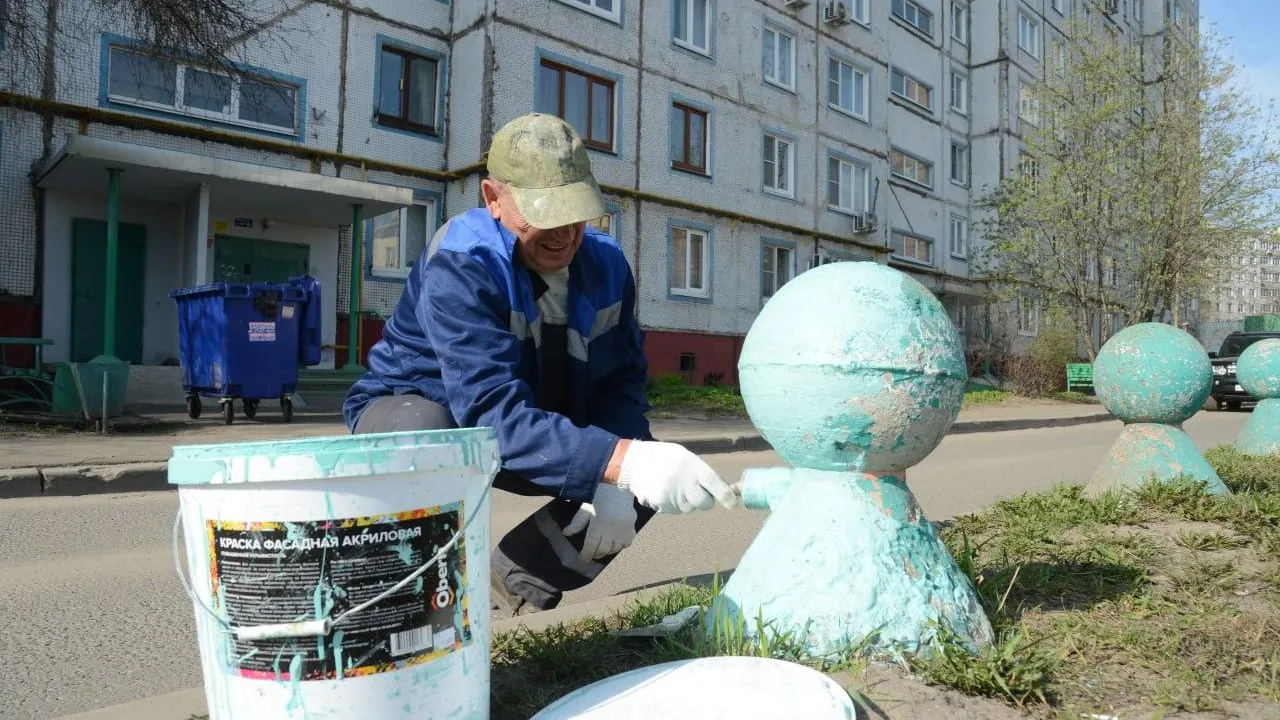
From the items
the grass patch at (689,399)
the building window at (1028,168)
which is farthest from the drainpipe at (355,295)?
the building window at (1028,168)

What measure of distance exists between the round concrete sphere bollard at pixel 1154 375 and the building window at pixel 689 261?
13.9 meters

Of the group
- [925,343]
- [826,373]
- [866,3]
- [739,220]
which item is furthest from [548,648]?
[866,3]

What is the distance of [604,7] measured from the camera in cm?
1739

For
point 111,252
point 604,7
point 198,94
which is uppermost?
point 604,7

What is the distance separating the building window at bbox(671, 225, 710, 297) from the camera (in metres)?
18.7

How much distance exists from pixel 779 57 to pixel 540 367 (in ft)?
66.2

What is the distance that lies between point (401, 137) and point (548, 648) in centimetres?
1468

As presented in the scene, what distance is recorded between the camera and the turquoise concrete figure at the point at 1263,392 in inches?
257

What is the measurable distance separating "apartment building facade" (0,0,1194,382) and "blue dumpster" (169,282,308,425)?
252 cm

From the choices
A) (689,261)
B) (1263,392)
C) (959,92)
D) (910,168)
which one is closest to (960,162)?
(959,92)

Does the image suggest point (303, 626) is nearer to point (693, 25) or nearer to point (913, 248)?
point (693, 25)

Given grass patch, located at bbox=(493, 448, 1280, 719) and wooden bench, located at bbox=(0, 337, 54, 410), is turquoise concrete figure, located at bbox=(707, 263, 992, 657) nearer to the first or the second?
grass patch, located at bbox=(493, 448, 1280, 719)

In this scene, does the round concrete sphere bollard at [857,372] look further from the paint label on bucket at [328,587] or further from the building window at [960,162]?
the building window at [960,162]

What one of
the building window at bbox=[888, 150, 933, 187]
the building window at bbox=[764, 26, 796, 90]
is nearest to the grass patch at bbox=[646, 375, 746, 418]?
the building window at bbox=[764, 26, 796, 90]
